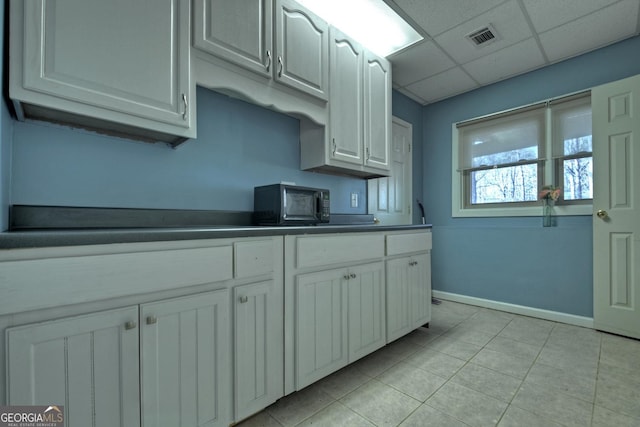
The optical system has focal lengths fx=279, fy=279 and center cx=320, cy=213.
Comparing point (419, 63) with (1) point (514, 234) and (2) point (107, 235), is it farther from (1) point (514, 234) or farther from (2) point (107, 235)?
(2) point (107, 235)

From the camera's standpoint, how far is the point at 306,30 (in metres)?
1.83

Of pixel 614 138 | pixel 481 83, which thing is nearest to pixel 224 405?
pixel 614 138

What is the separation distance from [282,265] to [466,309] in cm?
259

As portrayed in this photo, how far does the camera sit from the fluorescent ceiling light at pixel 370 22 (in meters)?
1.99

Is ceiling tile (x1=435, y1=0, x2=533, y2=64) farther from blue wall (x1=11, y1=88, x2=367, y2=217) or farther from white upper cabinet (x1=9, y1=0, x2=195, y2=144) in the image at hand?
white upper cabinet (x1=9, y1=0, x2=195, y2=144)

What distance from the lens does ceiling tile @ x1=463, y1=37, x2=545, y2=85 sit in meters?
2.50

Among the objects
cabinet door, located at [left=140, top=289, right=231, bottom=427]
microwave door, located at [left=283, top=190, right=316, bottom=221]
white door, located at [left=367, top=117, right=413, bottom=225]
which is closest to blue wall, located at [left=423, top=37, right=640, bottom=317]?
white door, located at [left=367, top=117, right=413, bottom=225]

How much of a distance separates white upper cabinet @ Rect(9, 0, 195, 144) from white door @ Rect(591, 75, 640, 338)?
3.23 meters

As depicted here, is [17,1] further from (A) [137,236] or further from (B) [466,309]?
(B) [466,309]

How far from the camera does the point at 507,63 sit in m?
2.72

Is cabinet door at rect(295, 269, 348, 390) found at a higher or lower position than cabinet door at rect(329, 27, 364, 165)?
lower

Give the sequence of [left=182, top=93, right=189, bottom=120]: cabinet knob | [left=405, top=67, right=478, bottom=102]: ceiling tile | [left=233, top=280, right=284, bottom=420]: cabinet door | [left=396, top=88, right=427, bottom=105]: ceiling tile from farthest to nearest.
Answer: [left=396, top=88, right=427, bottom=105]: ceiling tile
[left=405, top=67, right=478, bottom=102]: ceiling tile
[left=182, top=93, right=189, bottom=120]: cabinet knob
[left=233, top=280, right=284, bottom=420]: cabinet door

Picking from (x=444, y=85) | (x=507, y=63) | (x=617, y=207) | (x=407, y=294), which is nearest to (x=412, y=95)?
(x=444, y=85)

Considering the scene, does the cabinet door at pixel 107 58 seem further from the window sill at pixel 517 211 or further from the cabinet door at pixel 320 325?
the window sill at pixel 517 211
